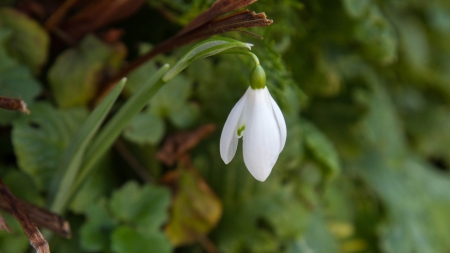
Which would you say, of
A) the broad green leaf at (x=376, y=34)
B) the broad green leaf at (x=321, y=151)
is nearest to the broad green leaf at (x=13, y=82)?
the broad green leaf at (x=321, y=151)

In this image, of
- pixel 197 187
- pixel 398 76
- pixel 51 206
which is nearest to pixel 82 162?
pixel 51 206

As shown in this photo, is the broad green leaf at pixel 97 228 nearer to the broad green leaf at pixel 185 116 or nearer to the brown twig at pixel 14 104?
the broad green leaf at pixel 185 116

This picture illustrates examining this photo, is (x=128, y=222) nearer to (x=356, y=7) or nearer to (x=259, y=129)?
(x=259, y=129)

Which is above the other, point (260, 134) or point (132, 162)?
point (260, 134)

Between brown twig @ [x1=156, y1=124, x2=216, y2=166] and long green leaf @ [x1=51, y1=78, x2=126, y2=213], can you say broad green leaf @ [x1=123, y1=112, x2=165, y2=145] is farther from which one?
long green leaf @ [x1=51, y1=78, x2=126, y2=213]

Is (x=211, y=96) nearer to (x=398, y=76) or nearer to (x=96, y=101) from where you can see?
(x=96, y=101)

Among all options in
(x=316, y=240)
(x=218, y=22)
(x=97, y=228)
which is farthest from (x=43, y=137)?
(x=316, y=240)
